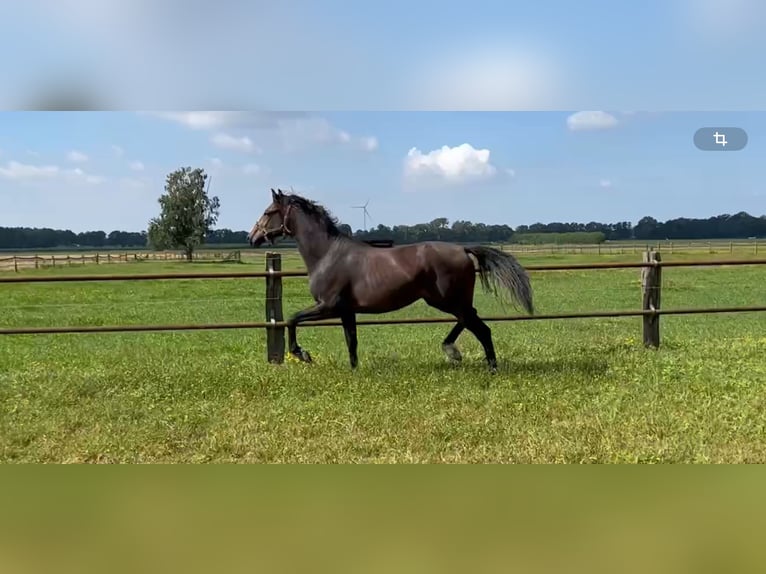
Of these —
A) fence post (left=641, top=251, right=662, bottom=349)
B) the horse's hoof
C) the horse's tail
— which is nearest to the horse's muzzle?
the horse's tail

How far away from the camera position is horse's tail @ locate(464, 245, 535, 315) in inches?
203

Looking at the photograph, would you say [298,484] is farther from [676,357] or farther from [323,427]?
[676,357]

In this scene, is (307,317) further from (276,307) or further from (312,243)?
(276,307)

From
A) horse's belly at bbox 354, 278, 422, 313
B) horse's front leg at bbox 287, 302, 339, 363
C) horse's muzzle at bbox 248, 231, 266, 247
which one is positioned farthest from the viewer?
horse's muzzle at bbox 248, 231, 266, 247

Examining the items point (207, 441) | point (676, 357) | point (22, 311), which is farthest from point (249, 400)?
point (22, 311)

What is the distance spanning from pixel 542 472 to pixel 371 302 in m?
2.86

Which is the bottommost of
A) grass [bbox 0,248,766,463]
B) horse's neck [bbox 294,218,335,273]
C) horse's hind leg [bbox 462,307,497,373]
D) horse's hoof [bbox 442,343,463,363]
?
grass [bbox 0,248,766,463]

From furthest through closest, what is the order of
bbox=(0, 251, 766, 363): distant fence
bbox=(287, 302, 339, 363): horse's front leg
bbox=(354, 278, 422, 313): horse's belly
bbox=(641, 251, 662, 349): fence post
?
bbox=(641, 251, 662, 349): fence post < bbox=(0, 251, 766, 363): distant fence < bbox=(287, 302, 339, 363): horse's front leg < bbox=(354, 278, 422, 313): horse's belly

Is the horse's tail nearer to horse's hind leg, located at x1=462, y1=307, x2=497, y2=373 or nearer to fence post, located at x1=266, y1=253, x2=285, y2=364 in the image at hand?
horse's hind leg, located at x1=462, y1=307, x2=497, y2=373

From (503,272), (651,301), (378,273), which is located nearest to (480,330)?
(503,272)

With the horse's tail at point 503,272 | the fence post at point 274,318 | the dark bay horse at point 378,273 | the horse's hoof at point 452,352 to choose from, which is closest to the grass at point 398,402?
the horse's hoof at point 452,352

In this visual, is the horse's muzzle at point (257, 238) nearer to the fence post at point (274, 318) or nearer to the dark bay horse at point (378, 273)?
the dark bay horse at point (378, 273)

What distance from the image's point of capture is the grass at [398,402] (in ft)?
11.1

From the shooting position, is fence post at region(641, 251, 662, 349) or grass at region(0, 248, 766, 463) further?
fence post at region(641, 251, 662, 349)
